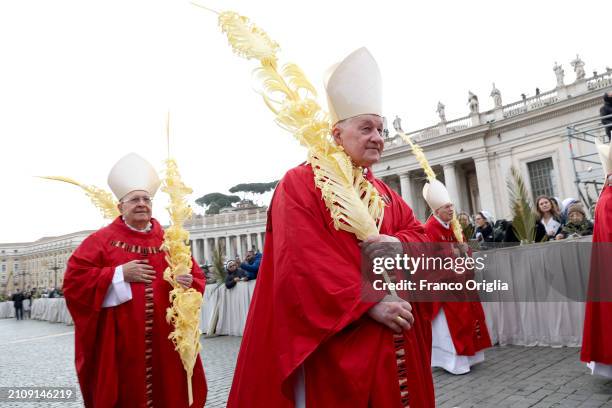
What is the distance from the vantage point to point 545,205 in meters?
8.38

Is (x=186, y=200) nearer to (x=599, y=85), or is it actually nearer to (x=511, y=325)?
(x=511, y=325)

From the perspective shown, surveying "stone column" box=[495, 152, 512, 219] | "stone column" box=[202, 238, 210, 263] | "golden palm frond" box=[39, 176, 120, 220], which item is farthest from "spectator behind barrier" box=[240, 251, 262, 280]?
"stone column" box=[202, 238, 210, 263]

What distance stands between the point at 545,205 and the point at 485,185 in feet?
109

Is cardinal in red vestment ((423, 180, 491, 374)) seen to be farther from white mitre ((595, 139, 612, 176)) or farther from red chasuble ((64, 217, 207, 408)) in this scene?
red chasuble ((64, 217, 207, 408))

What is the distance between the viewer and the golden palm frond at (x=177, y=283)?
3.95 m

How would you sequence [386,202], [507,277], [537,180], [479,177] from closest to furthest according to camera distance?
[386,202]
[507,277]
[537,180]
[479,177]

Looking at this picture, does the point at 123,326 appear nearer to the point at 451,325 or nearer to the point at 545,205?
the point at 451,325

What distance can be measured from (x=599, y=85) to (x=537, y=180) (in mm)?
8501

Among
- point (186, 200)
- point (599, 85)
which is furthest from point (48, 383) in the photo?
point (599, 85)

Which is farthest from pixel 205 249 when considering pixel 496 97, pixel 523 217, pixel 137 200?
pixel 137 200

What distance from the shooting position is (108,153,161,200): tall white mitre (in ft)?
15.6

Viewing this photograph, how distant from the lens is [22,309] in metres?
31.0

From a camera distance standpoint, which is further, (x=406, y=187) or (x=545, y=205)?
(x=406, y=187)

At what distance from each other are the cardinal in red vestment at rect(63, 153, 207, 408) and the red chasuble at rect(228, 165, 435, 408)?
1835 mm
